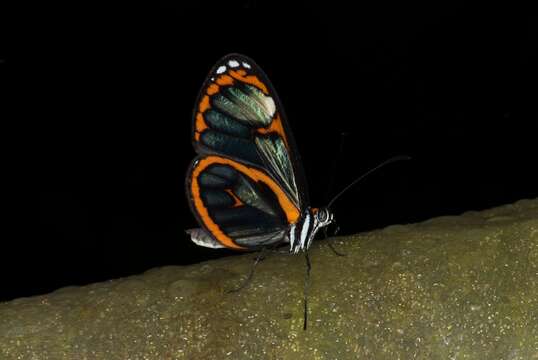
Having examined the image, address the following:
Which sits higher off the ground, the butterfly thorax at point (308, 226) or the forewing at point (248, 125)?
the forewing at point (248, 125)

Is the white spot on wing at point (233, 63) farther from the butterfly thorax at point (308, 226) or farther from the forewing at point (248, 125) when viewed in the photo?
the butterfly thorax at point (308, 226)

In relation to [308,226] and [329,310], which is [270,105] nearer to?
[308,226]

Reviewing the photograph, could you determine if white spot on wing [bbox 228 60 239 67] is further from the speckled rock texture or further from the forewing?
the speckled rock texture

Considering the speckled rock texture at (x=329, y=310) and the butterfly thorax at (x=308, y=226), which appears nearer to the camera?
the speckled rock texture at (x=329, y=310)

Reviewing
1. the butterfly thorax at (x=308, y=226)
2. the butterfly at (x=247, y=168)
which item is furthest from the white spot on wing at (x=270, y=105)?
the butterfly thorax at (x=308, y=226)

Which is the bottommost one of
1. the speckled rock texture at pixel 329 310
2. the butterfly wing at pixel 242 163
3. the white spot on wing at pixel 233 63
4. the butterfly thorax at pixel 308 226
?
the speckled rock texture at pixel 329 310

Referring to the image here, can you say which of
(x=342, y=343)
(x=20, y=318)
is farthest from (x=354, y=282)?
(x=20, y=318)

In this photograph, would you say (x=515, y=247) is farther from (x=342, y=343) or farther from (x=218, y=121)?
Result: (x=218, y=121)
